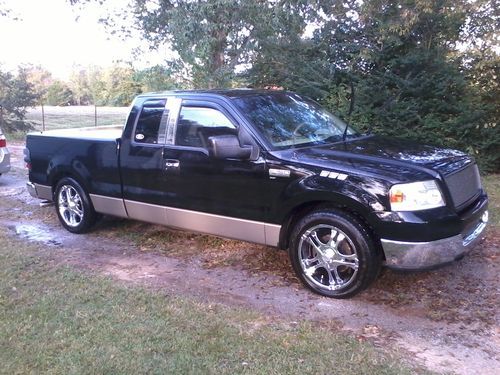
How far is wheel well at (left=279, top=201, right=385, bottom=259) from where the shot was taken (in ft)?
13.7

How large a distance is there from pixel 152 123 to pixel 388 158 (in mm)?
2550

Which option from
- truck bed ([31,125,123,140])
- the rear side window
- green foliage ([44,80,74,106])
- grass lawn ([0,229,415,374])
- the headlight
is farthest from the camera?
green foliage ([44,80,74,106])

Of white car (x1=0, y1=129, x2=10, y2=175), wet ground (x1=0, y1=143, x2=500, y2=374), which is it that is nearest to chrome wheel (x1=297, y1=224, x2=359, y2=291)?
wet ground (x1=0, y1=143, x2=500, y2=374)

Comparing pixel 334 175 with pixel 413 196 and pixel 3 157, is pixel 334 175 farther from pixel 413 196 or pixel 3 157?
pixel 3 157

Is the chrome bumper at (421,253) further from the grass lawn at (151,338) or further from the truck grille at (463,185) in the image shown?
the grass lawn at (151,338)

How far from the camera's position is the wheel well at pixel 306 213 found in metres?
4.16

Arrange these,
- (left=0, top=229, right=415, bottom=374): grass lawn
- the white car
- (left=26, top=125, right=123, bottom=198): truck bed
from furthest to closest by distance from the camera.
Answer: the white car < (left=26, top=125, right=123, bottom=198): truck bed < (left=0, top=229, right=415, bottom=374): grass lawn

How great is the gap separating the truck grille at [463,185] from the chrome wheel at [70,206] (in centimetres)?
428

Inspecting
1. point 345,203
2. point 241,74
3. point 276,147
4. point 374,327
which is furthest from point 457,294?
point 241,74

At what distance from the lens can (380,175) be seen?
4.01 metres

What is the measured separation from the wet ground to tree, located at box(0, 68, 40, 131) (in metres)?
15.4

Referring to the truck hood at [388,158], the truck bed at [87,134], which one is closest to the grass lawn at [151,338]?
the truck hood at [388,158]

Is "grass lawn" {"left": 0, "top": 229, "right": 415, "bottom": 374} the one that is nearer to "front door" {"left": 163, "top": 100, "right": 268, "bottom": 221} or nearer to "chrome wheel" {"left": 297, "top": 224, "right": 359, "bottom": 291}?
"chrome wheel" {"left": 297, "top": 224, "right": 359, "bottom": 291}

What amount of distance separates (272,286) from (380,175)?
1428 millimetres
